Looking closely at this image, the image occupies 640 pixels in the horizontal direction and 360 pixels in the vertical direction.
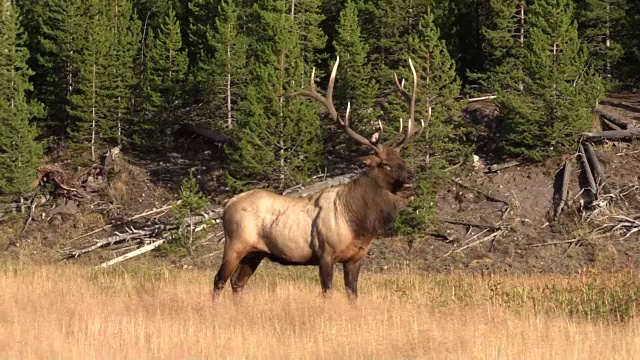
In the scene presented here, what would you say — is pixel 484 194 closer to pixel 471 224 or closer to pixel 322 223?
pixel 471 224

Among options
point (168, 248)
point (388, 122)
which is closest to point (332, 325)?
point (168, 248)

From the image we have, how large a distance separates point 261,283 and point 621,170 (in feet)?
55.2

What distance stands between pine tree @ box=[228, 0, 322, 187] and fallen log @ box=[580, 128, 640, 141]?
787 centimetres

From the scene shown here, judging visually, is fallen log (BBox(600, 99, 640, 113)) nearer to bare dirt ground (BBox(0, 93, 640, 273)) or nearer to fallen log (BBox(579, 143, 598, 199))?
bare dirt ground (BBox(0, 93, 640, 273))

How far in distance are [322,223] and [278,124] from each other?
51.5 ft

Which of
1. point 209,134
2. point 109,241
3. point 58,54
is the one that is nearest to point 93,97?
point 209,134

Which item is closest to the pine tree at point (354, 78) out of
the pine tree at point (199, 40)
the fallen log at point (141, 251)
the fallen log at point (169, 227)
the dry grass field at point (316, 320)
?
the fallen log at point (169, 227)

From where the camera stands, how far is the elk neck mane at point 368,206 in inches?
478

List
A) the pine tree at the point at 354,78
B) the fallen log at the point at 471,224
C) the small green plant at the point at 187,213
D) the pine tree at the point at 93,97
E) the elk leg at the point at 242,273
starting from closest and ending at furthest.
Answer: the elk leg at the point at 242,273 < the small green plant at the point at 187,213 < the fallen log at the point at 471,224 < the pine tree at the point at 354,78 < the pine tree at the point at 93,97

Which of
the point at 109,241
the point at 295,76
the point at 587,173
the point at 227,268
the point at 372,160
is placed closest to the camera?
the point at 372,160

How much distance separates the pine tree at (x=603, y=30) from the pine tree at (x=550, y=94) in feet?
15.1

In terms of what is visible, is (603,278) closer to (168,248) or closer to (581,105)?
(168,248)

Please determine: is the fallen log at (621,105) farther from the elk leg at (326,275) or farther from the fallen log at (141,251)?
the elk leg at (326,275)

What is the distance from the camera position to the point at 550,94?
90.0 feet
